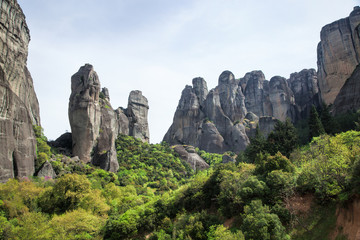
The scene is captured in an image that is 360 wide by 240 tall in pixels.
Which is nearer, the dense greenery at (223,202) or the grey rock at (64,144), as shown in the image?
the dense greenery at (223,202)

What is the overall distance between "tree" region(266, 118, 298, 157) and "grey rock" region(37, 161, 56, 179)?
39.8 meters

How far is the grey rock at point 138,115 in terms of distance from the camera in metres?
97.3

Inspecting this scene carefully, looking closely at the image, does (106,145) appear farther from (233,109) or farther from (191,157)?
(233,109)

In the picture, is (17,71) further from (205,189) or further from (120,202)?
(205,189)

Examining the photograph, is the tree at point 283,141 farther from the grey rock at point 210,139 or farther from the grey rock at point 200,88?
the grey rock at point 200,88

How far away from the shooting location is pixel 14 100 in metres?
46.1

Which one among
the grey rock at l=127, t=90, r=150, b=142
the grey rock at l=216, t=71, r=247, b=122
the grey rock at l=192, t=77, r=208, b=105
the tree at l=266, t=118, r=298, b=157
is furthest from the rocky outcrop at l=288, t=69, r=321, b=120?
the grey rock at l=127, t=90, r=150, b=142

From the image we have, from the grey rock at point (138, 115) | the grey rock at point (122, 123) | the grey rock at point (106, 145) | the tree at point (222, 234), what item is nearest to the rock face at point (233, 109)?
the grey rock at point (138, 115)

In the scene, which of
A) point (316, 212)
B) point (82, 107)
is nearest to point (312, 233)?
point (316, 212)

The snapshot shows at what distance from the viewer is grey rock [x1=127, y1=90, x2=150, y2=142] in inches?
3830

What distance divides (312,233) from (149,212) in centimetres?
2030

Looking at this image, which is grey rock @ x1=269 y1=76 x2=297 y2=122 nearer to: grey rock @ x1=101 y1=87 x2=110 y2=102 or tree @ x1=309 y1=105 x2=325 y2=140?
tree @ x1=309 y1=105 x2=325 y2=140

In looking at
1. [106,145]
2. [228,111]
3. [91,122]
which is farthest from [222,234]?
[228,111]

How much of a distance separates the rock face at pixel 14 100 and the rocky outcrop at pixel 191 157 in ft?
152
